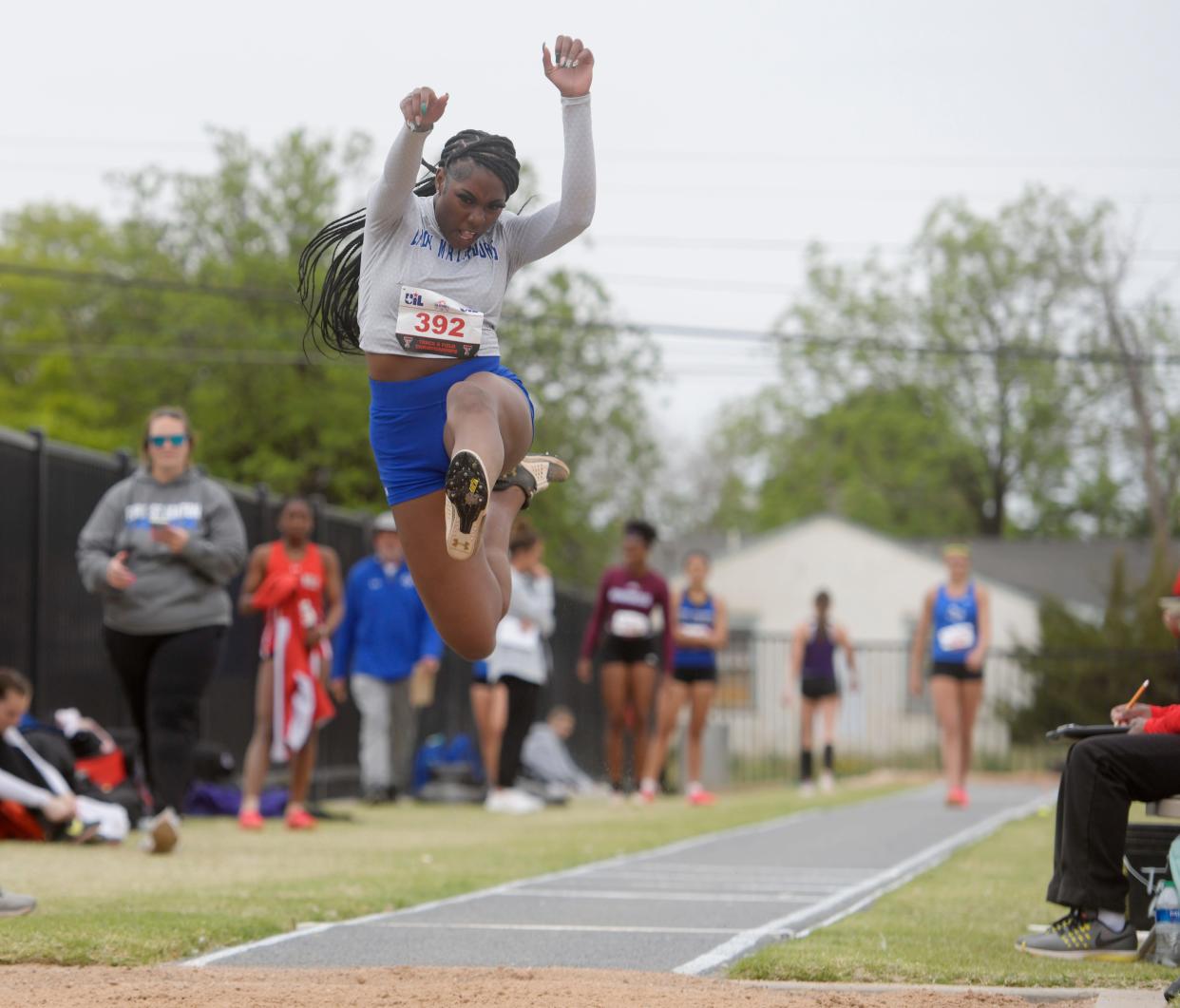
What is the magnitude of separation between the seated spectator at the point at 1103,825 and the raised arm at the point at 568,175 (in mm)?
2376

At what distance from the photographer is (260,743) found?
11.6m

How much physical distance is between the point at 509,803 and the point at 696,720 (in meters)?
2.46

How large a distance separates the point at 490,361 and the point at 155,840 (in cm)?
439

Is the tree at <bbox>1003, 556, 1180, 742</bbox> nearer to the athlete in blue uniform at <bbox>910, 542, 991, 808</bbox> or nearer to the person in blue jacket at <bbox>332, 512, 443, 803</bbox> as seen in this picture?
the athlete in blue uniform at <bbox>910, 542, 991, 808</bbox>

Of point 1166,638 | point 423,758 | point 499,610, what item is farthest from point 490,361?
point 1166,638

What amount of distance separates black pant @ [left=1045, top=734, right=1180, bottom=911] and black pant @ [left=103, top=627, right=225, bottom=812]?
4.83 meters

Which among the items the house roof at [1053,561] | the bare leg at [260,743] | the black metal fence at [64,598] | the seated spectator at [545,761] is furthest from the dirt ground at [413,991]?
the house roof at [1053,561]

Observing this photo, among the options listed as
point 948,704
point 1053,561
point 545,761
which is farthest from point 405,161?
point 1053,561

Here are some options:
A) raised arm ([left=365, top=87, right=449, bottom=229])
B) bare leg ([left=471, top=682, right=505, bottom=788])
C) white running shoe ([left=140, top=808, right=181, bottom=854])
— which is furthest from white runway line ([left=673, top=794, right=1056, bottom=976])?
bare leg ([left=471, top=682, right=505, bottom=788])

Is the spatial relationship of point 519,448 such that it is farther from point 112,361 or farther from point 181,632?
point 112,361

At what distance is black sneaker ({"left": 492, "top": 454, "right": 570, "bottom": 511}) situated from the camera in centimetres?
595

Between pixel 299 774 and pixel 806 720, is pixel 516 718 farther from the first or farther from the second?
pixel 806 720

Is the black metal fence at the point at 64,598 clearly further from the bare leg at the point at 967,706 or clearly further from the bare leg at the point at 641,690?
the bare leg at the point at 967,706

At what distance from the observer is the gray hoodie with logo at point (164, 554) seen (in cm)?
923
